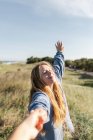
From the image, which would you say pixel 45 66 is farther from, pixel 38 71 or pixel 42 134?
pixel 42 134

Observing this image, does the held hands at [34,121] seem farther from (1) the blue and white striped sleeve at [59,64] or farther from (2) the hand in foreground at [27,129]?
(1) the blue and white striped sleeve at [59,64]

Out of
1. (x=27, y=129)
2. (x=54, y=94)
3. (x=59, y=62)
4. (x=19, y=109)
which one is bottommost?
A: (x=19, y=109)

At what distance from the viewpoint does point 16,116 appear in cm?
864

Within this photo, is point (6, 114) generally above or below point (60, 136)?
below

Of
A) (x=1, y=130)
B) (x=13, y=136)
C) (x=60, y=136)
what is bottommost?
(x=1, y=130)

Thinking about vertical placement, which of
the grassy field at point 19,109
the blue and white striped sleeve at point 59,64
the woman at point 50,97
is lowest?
the grassy field at point 19,109

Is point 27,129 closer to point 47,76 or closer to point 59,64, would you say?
point 47,76

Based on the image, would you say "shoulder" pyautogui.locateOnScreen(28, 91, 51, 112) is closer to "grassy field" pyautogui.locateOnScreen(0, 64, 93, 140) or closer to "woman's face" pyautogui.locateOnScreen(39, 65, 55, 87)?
"woman's face" pyautogui.locateOnScreen(39, 65, 55, 87)

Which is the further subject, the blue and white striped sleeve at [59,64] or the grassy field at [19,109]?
the grassy field at [19,109]

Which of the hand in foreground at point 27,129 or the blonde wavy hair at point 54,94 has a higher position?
the hand in foreground at point 27,129

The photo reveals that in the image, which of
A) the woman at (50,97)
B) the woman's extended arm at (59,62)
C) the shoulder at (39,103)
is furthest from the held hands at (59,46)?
the shoulder at (39,103)

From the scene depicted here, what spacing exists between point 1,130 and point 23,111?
1470 mm

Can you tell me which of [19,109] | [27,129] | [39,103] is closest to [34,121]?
[27,129]

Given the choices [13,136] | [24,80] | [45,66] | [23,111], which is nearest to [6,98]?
[23,111]
